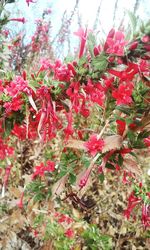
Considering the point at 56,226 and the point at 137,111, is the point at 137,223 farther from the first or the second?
the point at 137,111

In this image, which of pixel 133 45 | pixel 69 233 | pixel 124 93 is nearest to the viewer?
pixel 133 45

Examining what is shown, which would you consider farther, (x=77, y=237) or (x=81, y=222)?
(x=77, y=237)

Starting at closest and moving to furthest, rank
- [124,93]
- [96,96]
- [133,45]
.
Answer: [133,45] → [124,93] → [96,96]

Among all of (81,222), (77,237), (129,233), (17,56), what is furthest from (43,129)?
(17,56)

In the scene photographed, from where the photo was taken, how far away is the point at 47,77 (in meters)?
0.82

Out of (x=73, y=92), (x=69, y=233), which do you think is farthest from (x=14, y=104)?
(x=69, y=233)

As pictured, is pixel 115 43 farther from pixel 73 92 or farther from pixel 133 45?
pixel 73 92

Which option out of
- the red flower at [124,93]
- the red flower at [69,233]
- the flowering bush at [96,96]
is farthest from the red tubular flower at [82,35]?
the red flower at [69,233]

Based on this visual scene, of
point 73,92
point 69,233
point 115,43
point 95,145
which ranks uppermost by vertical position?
point 115,43

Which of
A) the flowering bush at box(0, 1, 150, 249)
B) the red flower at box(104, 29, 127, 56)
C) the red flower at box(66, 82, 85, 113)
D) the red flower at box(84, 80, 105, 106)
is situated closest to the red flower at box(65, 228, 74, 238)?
the flowering bush at box(0, 1, 150, 249)

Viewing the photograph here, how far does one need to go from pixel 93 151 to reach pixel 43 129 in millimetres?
182

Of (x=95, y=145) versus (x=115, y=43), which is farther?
(x=95, y=145)

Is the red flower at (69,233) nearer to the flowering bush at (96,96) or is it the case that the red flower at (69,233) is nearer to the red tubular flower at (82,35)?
the flowering bush at (96,96)

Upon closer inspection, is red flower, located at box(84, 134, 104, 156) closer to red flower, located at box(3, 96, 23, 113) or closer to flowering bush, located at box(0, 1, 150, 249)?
flowering bush, located at box(0, 1, 150, 249)
